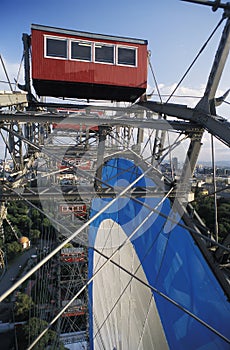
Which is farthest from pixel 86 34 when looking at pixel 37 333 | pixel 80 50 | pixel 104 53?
pixel 37 333

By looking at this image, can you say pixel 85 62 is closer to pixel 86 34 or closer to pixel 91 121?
pixel 86 34

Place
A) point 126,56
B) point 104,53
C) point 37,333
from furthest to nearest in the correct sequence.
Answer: point 37,333, point 126,56, point 104,53

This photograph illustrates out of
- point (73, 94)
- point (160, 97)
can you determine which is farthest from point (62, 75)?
point (160, 97)

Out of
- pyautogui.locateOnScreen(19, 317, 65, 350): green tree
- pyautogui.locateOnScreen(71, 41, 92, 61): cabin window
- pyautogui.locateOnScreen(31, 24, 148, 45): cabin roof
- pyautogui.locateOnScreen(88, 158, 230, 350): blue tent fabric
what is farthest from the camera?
pyautogui.locateOnScreen(19, 317, 65, 350): green tree

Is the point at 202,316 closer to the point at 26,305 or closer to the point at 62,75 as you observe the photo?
the point at 62,75

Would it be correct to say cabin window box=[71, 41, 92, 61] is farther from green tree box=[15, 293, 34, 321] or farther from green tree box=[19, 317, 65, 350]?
green tree box=[15, 293, 34, 321]

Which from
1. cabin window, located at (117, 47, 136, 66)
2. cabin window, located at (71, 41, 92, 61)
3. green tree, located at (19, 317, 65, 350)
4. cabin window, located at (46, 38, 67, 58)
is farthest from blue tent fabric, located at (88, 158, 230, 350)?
green tree, located at (19, 317, 65, 350)

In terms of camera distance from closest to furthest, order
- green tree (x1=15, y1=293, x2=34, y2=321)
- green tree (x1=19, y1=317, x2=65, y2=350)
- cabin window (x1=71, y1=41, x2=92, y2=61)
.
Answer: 1. cabin window (x1=71, y1=41, x2=92, y2=61)
2. green tree (x1=19, y1=317, x2=65, y2=350)
3. green tree (x1=15, y1=293, x2=34, y2=321)
